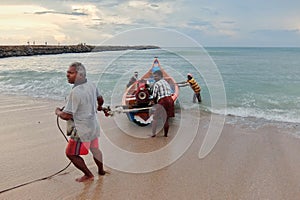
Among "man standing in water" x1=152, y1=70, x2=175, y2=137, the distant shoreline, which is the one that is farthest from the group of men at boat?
the distant shoreline

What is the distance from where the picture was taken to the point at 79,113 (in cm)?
385

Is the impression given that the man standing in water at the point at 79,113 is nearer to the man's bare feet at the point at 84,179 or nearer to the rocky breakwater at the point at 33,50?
the man's bare feet at the point at 84,179

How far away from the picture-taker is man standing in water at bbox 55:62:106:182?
3.79 meters

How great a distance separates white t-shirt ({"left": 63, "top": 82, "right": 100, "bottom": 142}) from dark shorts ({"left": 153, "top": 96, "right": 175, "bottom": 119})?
241cm

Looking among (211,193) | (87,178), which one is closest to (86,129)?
(87,178)

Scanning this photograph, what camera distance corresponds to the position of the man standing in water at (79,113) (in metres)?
3.79

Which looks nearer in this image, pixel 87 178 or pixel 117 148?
pixel 87 178

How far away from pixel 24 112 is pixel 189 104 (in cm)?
549

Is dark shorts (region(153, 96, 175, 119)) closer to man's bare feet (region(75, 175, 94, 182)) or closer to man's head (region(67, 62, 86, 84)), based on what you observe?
man's bare feet (region(75, 175, 94, 182))

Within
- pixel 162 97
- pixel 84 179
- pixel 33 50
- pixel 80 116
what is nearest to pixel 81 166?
pixel 84 179

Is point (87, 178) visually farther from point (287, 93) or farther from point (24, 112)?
point (287, 93)

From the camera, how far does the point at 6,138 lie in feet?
20.2

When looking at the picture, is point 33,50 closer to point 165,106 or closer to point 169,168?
point 165,106

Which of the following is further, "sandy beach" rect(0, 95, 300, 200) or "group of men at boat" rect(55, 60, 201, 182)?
"sandy beach" rect(0, 95, 300, 200)
